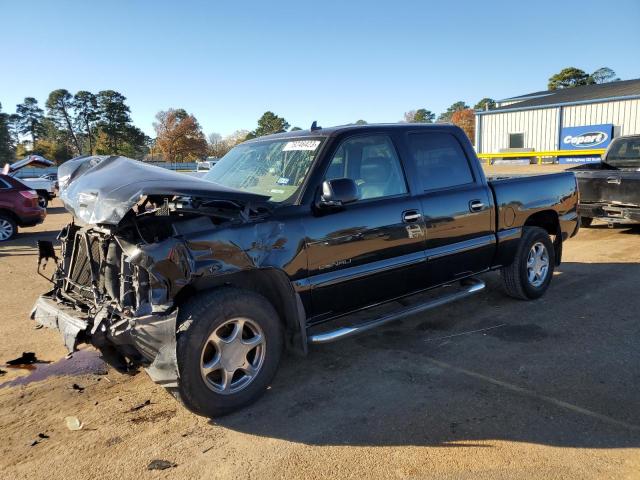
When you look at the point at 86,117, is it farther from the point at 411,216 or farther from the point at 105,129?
the point at 411,216

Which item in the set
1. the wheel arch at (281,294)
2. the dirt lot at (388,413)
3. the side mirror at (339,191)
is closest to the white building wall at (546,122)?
the dirt lot at (388,413)

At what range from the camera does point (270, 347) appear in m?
3.46

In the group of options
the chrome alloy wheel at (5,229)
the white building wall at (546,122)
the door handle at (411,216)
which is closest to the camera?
the door handle at (411,216)

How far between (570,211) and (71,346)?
18.2 ft

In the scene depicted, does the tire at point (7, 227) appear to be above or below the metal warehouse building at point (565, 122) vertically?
below

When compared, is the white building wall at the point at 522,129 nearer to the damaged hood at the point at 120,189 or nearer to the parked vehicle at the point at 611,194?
the parked vehicle at the point at 611,194

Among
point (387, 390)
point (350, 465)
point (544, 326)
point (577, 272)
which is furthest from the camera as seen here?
point (577, 272)

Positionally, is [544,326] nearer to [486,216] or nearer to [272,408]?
[486,216]

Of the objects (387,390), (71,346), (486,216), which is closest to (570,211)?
(486,216)

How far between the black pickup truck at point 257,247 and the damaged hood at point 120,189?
2cm

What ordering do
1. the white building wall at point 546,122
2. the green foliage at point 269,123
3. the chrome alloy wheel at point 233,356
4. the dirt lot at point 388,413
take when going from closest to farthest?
the dirt lot at point 388,413 → the chrome alloy wheel at point 233,356 → the white building wall at point 546,122 → the green foliage at point 269,123

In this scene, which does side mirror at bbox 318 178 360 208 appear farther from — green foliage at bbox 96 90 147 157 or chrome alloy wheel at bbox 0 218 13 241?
green foliage at bbox 96 90 147 157

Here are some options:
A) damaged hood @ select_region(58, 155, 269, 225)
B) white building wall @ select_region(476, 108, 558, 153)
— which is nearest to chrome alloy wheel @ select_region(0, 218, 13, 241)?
damaged hood @ select_region(58, 155, 269, 225)

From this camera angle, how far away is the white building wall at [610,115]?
3284 cm
